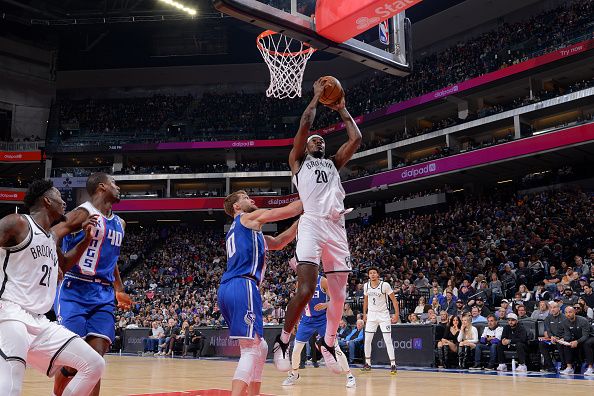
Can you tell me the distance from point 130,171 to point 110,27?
30.6 feet

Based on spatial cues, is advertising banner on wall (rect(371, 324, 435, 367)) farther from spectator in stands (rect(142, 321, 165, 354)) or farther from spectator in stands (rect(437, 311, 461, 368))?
spectator in stands (rect(142, 321, 165, 354))

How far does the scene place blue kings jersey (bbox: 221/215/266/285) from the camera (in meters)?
5.32

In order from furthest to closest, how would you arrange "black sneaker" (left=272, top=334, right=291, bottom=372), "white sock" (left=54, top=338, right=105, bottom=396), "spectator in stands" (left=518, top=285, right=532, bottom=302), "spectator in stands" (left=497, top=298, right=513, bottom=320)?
"spectator in stands" (left=518, top=285, right=532, bottom=302) < "spectator in stands" (left=497, top=298, right=513, bottom=320) < "black sneaker" (left=272, top=334, right=291, bottom=372) < "white sock" (left=54, top=338, right=105, bottom=396)

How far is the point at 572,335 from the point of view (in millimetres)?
11578

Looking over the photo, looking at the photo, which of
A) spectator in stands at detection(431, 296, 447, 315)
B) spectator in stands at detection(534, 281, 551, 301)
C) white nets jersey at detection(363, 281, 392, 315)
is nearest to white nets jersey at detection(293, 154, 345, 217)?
white nets jersey at detection(363, 281, 392, 315)

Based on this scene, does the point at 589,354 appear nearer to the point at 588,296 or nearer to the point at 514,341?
the point at 514,341

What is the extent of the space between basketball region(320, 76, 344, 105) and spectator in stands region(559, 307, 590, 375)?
786 cm

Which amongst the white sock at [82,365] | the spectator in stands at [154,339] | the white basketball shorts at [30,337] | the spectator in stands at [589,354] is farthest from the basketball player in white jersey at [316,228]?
the spectator in stands at [154,339]

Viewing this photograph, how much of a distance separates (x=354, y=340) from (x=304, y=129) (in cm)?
1054

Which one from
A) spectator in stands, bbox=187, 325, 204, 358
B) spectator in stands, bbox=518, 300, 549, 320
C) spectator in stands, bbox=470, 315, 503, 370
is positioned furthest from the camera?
spectator in stands, bbox=187, 325, 204, 358

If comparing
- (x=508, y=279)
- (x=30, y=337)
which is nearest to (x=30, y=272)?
(x=30, y=337)

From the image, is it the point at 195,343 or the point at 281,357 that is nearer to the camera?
the point at 281,357

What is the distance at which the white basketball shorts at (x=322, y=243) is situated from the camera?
19.7 ft

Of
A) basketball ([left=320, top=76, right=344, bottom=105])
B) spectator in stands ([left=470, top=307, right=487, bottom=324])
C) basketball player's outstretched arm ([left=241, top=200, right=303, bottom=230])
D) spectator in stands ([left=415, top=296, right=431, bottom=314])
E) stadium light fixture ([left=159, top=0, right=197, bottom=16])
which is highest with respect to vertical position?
stadium light fixture ([left=159, top=0, right=197, bottom=16])
